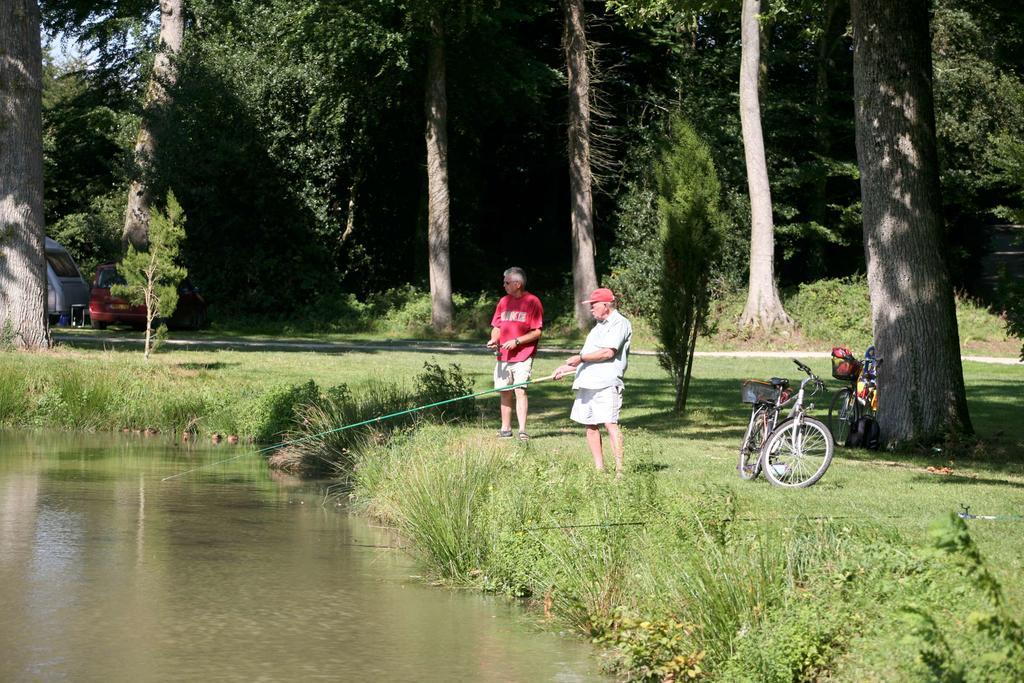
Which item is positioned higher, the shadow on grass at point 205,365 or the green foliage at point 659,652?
the shadow on grass at point 205,365

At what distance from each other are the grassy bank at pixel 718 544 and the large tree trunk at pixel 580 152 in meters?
18.9

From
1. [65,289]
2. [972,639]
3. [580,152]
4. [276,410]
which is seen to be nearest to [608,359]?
[972,639]

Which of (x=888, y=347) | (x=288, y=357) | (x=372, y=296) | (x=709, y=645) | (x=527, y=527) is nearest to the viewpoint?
(x=709, y=645)

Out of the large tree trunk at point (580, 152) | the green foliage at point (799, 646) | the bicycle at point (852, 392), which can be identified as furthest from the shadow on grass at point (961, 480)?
the large tree trunk at point (580, 152)

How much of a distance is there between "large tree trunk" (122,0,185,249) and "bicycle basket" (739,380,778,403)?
2704 centimetres

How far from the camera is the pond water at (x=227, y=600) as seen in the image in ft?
26.1

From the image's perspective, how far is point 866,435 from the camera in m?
15.4

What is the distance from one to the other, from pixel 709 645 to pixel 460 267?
116 feet

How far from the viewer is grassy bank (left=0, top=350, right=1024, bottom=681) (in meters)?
6.64

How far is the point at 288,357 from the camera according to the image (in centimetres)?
2478

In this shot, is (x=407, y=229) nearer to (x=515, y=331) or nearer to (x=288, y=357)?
(x=288, y=357)

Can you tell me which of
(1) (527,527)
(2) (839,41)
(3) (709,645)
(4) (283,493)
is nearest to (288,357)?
(4) (283,493)

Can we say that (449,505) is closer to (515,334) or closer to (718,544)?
(718,544)

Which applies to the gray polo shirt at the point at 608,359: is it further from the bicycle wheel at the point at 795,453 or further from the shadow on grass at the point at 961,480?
the shadow on grass at the point at 961,480
